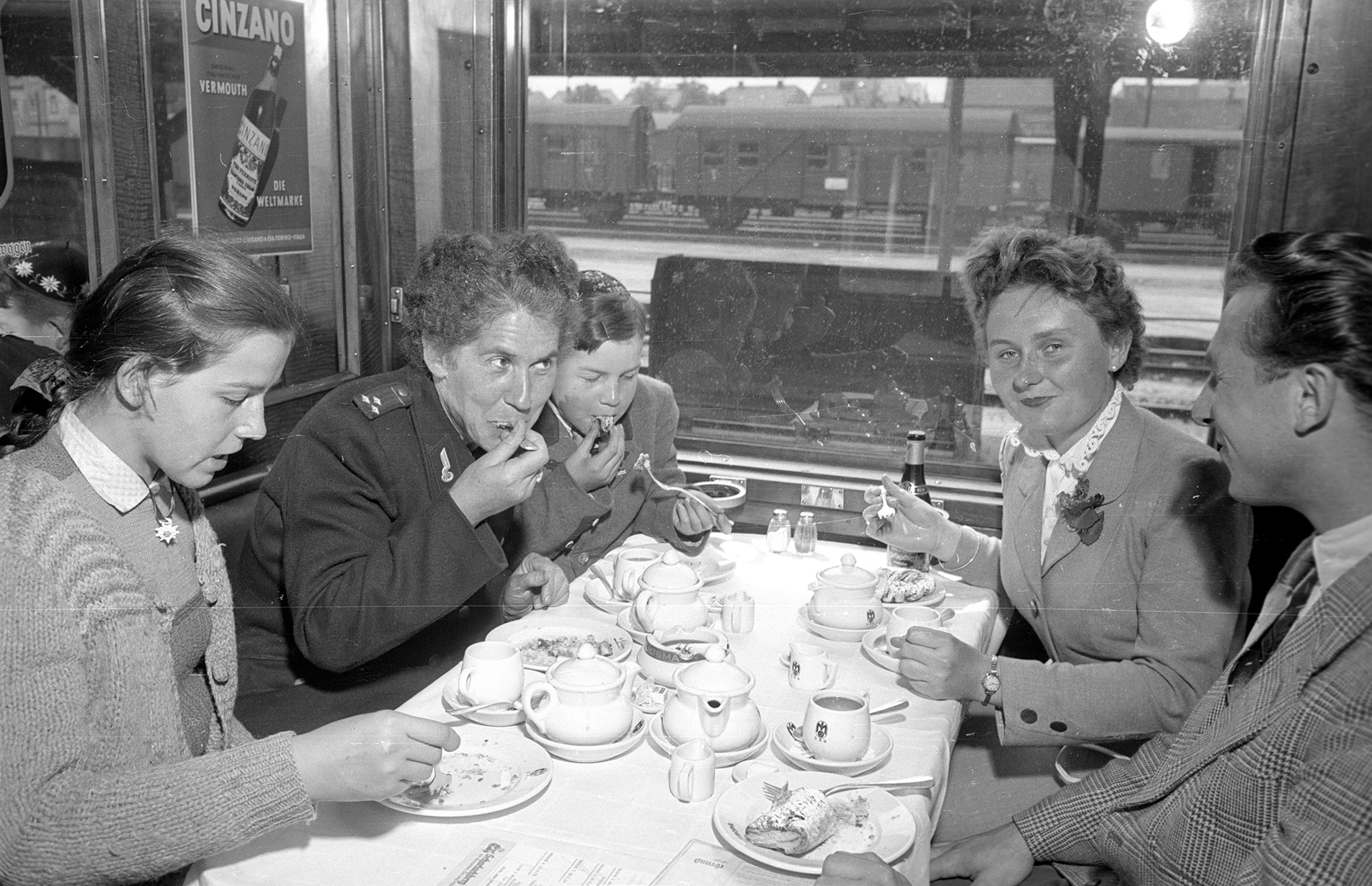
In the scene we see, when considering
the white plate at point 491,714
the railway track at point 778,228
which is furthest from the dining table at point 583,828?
the railway track at point 778,228

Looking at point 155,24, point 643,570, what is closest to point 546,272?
point 643,570

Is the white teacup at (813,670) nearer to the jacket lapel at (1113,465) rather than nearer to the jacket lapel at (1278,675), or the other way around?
the jacket lapel at (1278,675)

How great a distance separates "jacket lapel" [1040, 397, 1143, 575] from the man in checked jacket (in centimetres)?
48

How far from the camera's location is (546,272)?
6.74 feet

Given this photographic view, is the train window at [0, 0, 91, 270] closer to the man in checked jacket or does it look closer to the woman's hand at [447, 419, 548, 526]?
the woman's hand at [447, 419, 548, 526]

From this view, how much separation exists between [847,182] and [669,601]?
1.40 m

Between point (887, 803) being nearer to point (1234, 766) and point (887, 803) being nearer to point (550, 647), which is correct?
point (1234, 766)

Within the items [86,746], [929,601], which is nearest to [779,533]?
[929,601]

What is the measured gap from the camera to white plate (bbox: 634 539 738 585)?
2221 mm

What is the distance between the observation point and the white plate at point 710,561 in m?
2.22

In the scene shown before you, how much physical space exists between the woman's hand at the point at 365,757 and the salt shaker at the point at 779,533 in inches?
53.2

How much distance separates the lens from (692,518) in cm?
243

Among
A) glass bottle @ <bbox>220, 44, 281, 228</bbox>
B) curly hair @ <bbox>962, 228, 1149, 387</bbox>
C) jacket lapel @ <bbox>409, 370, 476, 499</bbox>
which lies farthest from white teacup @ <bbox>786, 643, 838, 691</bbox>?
glass bottle @ <bbox>220, 44, 281, 228</bbox>

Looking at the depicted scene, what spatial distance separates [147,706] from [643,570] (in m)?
0.88
